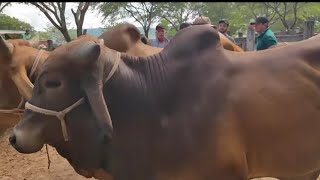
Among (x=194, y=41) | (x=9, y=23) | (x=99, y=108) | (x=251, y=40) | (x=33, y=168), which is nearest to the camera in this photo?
(x=99, y=108)

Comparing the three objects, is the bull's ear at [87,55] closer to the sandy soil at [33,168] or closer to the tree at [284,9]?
the sandy soil at [33,168]

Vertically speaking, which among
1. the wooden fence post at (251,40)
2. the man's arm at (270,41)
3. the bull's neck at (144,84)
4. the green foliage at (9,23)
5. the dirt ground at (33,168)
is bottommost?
the green foliage at (9,23)

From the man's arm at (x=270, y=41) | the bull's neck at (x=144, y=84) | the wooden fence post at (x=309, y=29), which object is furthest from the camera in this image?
the wooden fence post at (x=309, y=29)

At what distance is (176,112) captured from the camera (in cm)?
253

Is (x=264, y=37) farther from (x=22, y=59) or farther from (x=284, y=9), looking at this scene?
(x=284, y=9)

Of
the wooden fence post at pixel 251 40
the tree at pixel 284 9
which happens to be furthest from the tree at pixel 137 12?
the wooden fence post at pixel 251 40

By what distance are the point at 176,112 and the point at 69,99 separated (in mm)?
589

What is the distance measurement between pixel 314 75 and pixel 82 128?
1.42m

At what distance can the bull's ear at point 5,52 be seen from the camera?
3.61 meters

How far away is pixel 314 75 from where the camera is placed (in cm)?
276

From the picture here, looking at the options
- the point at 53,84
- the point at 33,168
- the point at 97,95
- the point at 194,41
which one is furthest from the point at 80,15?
the point at 97,95

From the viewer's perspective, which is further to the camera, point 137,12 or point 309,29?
point 137,12

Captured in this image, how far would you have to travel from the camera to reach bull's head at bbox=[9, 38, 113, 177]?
7.79 feet

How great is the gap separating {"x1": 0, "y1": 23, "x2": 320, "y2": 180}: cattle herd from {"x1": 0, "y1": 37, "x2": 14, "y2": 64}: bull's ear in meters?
1.21
